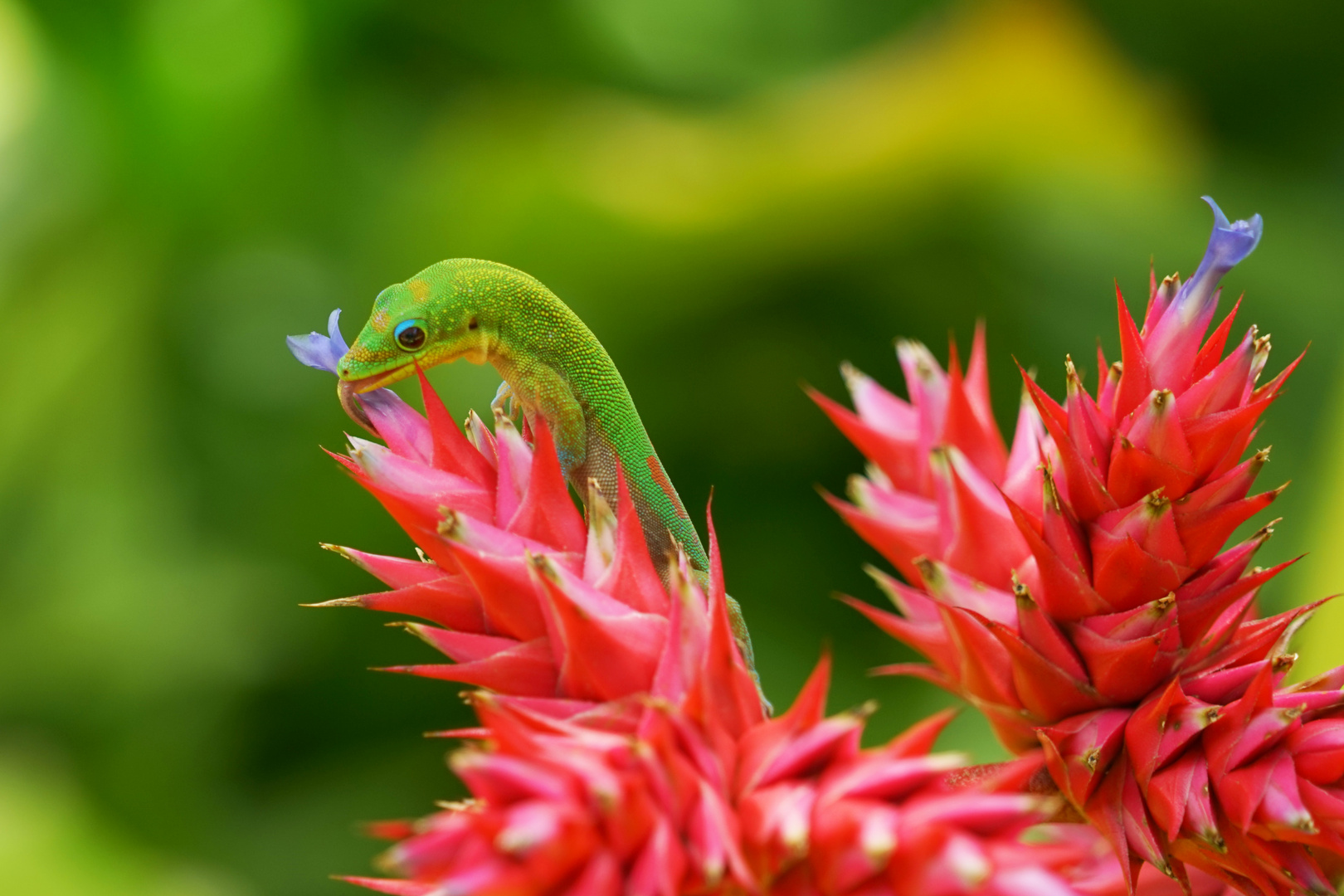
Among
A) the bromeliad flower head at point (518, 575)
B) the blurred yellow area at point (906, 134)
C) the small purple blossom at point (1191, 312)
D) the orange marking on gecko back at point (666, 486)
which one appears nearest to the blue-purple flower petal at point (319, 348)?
the bromeliad flower head at point (518, 575)

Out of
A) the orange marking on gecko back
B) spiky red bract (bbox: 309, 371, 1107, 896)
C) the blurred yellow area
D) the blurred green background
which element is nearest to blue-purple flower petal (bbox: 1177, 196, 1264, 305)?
spiky red bract (bbox: 309, 371, 1107, 896)

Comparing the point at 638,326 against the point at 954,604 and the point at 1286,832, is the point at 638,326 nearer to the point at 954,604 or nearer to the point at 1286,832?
the point at 954,604

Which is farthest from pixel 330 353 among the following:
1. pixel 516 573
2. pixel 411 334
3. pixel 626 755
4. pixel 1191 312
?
pixel 1191 312

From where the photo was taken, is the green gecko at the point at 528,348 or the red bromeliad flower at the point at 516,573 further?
the green gecko at the point at 528,348

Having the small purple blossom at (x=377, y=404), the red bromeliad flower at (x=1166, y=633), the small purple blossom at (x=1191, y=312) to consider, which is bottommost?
the red bromeliad flower at (x=1166, y=633)

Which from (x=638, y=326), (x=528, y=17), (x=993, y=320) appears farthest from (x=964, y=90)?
(x=528, y=17)

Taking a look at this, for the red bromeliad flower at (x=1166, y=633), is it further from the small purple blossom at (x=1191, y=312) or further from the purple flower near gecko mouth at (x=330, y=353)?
the purple flower near gecko mouth at (x=330, y=353)

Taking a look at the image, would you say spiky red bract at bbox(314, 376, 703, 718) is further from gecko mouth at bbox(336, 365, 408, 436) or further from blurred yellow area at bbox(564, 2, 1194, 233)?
blurred yellow area at bbox(564, 2, 1194, 233)
